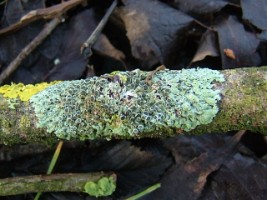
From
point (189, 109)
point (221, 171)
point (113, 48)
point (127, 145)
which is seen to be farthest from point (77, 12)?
point (221, 171)

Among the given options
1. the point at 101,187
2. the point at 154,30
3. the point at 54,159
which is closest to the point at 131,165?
the point at 101,187

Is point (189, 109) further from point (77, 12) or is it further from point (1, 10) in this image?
point (1, 10)

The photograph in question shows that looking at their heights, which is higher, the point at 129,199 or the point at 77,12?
the point at 77,12

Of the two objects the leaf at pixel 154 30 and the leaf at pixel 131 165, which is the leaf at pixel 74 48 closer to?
the leaf at pixel 154 30

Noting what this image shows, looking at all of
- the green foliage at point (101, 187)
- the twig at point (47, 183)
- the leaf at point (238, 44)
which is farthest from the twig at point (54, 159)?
the leaf at point (238, 44)

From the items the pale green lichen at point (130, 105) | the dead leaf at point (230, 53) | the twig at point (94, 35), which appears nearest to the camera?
the pale green lichen at point (130, 105)

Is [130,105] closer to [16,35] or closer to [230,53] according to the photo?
[230,53]
